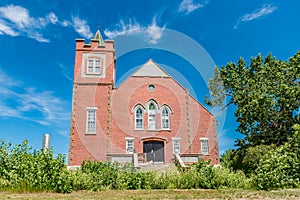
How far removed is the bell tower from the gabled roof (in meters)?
3.30

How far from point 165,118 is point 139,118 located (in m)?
2.64

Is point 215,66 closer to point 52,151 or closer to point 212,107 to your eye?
point 212,107

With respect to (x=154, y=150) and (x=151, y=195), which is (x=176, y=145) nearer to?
(x=154, y=150)

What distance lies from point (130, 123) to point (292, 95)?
14982mm

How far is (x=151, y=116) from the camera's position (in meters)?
27.6

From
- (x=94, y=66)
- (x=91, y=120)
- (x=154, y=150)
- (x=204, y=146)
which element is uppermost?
(x=94, y=66)

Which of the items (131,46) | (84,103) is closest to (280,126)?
(131,46)

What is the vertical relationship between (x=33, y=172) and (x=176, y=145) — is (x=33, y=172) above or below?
below

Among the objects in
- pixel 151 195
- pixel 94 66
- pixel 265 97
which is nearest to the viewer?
pixel 151 195

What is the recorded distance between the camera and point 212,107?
29.5 m

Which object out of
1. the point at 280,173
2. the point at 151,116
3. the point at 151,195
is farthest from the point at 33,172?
the point at 151,116

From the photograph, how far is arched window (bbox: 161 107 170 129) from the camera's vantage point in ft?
90.2

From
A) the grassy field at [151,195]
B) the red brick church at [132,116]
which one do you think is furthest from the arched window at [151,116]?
the grassy field at [151,195]

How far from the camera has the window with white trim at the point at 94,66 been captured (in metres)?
27.7
